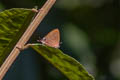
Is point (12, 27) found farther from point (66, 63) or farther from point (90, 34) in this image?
point (90, 34)

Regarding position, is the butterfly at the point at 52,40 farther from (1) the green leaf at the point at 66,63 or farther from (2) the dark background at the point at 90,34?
(2) the dark background at the point at 90,34

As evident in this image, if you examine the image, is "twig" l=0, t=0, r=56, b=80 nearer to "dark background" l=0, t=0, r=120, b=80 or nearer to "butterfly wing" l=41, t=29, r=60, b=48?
"butterfly wing" l=41, t=29, r=60, b=48

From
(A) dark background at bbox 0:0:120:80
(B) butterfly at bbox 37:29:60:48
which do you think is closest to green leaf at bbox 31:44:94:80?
(B) butterfly at bbox 37:29:60:48

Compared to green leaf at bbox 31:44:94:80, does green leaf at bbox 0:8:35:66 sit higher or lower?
higher

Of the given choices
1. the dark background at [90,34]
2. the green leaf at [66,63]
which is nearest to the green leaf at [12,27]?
the green leaf at [66,63]

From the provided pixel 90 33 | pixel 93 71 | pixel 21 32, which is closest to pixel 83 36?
pixel 90 33

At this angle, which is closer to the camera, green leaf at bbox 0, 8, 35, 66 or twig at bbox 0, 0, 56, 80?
twig at bbox 0, 0, 56, 80

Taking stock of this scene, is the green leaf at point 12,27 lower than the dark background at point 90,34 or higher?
lower
